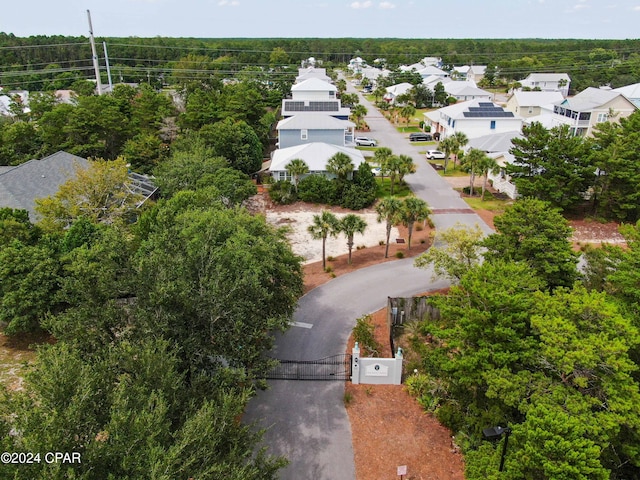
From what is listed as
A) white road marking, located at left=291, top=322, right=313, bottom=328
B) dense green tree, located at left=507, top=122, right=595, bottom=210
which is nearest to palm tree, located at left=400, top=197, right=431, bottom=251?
white road marking, located at left=291, top=322, right=313, bottom=328

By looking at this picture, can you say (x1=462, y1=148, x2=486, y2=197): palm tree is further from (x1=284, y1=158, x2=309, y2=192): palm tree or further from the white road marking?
the white road marking

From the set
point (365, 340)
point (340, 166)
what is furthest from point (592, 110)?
point (365, 340)

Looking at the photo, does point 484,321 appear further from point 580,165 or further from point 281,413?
point 580,165

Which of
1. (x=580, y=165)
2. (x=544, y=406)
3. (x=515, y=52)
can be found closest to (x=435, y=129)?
(x=580, y=165)

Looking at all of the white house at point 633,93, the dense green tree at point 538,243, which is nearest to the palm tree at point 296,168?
the dense green tree at point 538,243

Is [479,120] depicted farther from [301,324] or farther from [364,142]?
[301,324]
